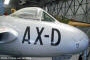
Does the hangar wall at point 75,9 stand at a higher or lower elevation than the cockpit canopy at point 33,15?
lower

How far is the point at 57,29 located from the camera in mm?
6672

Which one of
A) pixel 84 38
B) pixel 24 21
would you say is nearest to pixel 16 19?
pixel 24 21

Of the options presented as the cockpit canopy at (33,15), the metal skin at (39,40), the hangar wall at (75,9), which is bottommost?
the hangar wall at (75,9)

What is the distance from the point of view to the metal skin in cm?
636

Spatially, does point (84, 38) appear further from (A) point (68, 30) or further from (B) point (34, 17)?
(B) point (34, 17)

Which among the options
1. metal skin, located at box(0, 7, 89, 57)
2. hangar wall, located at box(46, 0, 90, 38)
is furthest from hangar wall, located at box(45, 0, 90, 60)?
metal skin, located at box(0, 7, 89, 57)

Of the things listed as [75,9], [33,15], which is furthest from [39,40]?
[75,9]

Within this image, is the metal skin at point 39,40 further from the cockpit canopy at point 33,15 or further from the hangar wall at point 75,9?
the hangar wall at point 75,9

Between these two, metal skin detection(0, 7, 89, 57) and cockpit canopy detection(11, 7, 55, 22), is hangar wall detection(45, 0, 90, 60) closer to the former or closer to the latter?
cockpit canopy detection(11, 7, 55, 22)

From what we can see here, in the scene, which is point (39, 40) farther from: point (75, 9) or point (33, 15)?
point (75, 9)

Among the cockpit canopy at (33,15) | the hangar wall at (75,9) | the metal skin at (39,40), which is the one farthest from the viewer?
the hangar wall at (75,9)

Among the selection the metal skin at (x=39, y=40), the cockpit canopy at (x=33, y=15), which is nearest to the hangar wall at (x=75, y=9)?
the cockpit canopy at (x=33, y=15)

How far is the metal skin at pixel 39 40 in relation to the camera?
636 cm

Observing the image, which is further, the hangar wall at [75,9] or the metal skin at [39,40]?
the hangar wall at [75,9]
